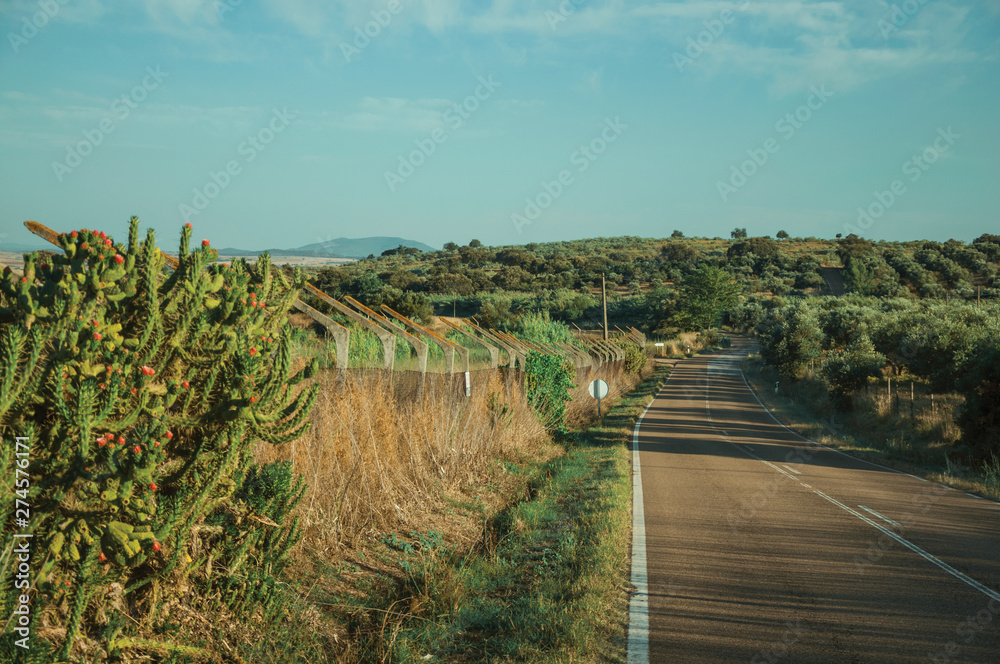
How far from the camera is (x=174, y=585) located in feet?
12.5

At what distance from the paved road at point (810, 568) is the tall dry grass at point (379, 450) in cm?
270

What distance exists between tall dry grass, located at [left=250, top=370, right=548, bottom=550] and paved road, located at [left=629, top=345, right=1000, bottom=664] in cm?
270

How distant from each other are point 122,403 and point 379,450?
151 inches

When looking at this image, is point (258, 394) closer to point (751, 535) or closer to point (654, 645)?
point (654, 645)

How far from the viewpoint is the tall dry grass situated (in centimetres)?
577

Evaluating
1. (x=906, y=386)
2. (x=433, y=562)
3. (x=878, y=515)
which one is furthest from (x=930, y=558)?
(x=906, y=386)

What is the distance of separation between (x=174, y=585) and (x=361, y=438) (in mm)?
2895

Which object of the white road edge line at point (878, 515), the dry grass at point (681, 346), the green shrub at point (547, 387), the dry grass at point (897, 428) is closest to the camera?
the white road edge line at point (878, 515)

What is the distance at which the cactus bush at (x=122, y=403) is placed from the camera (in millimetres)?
2986

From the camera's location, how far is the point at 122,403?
331 cm

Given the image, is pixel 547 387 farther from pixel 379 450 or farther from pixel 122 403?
pixel 122 403

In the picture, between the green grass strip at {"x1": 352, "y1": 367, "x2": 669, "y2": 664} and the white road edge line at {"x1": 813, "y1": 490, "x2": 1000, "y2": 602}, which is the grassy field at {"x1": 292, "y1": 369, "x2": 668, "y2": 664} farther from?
the white road edge line at {"x1": 813, "y1": 490, "x2": 1000, "y2": 602}

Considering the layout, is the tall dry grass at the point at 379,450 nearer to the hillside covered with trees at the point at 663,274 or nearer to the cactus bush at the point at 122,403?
the cactus bush at the point at 122,403

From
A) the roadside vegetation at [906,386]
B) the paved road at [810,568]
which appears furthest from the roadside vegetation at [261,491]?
the roadside vegetation at [906,386]
